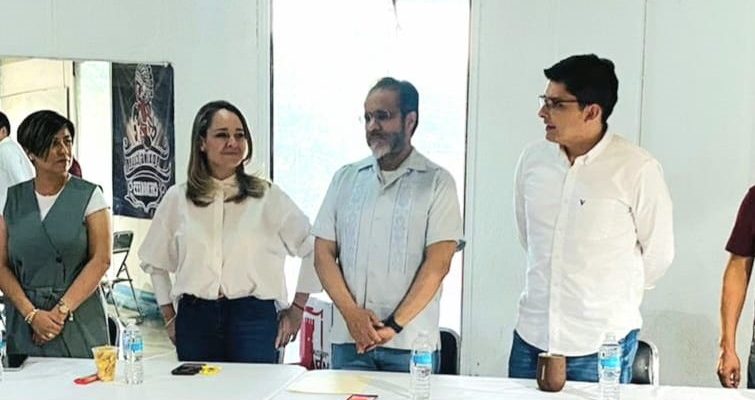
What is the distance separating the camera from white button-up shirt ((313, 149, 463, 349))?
8.18 feet

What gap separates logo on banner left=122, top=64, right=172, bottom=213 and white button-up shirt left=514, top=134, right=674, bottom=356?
205cm

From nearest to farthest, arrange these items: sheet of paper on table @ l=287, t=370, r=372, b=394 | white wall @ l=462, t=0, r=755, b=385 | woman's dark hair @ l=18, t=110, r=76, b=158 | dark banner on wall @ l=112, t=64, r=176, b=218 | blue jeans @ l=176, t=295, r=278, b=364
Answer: sheet of paper on table @ l=287, t=370, r=372, b=394 → blue jeans @ l=176, t=295, r=278, b=364 → woman's dark hair @ l=18, t=110, r=76, b=158 → white wall @ l=462, t=0, r=755, b=385 → dark banner on wall @ l=112, t=64, r=176, b=218

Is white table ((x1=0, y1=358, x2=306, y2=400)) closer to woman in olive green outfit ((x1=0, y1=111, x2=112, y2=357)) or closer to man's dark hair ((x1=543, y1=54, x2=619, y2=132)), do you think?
woman in olive green outfit ((x1=0, y1=111, x2=112, y2=357))

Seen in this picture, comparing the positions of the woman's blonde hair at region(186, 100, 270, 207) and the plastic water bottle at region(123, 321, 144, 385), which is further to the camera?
the woman's blonde hair at region(186, 100, 270, 207)

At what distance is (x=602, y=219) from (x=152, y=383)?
1.37m

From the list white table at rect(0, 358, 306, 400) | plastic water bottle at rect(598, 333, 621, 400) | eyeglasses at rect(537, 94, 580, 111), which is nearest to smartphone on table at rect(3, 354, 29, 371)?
white table at rect(0, 358, 306, 400)

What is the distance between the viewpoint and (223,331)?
8.38 feet

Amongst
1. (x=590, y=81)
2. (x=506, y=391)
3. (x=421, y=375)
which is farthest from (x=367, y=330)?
(x=590, y=81)

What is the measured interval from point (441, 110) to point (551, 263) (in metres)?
1.44

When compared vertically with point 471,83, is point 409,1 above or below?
above

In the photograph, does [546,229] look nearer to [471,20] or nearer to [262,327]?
[262,327]

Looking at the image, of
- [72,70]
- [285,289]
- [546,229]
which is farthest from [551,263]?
[72,70]

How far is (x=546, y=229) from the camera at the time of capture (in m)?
2.34

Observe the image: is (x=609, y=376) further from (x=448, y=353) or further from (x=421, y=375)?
(x=448, y=353)
